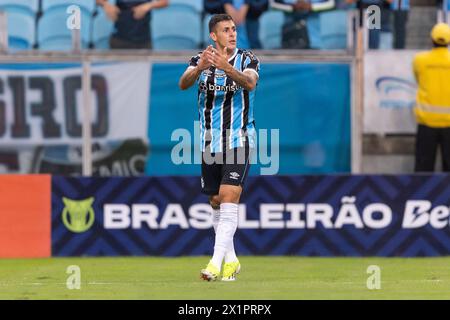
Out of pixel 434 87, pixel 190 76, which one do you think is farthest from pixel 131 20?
pixel 190 76

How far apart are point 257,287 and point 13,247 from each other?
191 inches

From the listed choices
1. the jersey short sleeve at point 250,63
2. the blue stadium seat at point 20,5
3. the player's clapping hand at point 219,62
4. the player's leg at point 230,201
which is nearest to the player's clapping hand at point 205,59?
the player's clapping hand at point 219,62

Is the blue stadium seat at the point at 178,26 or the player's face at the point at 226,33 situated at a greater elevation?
the blue stadium seat at the point at 178,26

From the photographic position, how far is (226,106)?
10.8 meters

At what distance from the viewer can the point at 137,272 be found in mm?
11820

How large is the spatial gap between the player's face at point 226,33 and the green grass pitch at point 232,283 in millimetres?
2107

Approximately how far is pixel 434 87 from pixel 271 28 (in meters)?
2.23

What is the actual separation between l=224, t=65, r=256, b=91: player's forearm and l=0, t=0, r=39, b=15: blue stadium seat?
19.7 feet

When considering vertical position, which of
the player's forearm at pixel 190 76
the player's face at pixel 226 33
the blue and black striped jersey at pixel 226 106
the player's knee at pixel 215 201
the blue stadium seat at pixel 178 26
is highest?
the blue stadium seat at pixel 178 26

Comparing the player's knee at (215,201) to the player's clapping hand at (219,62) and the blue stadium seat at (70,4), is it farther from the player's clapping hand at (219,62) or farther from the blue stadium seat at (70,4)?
the blue stadium seat at (70,4)

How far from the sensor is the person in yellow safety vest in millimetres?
15125

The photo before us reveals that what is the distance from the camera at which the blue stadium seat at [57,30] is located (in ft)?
50.8

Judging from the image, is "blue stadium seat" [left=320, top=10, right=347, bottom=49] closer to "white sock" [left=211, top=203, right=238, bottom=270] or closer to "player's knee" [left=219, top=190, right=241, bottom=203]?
"player's knee" [left=219, top=190, right=241, bottom=203]
